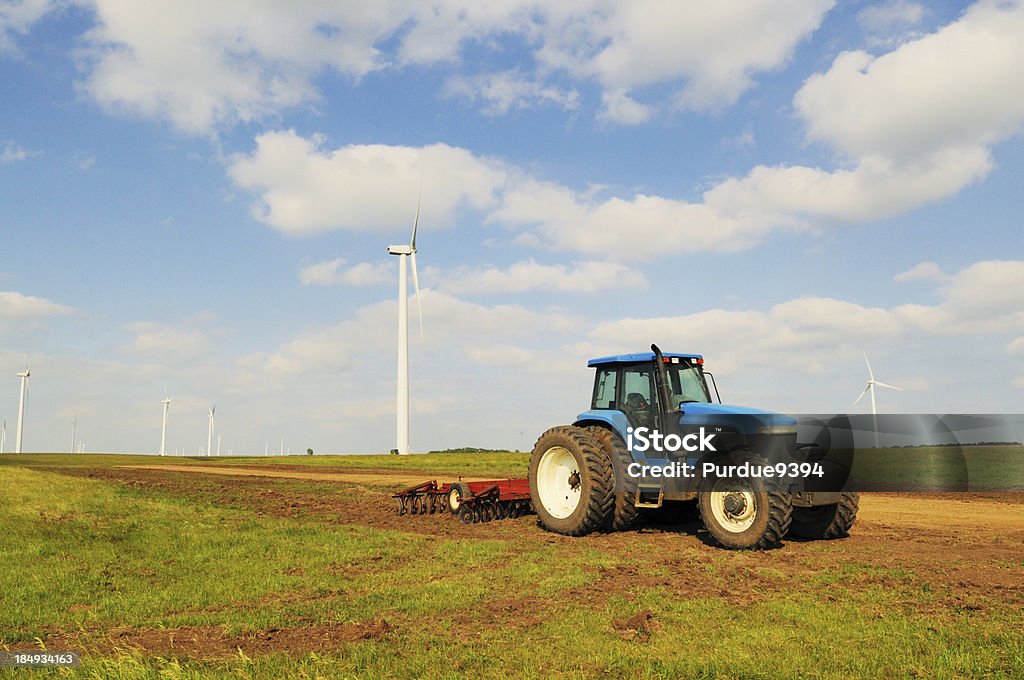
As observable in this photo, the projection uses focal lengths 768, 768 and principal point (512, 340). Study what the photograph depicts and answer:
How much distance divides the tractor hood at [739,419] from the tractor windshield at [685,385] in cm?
44

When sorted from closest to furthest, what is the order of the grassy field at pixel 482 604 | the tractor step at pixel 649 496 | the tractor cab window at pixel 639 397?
1. the grassy field at pixel 482 604
2. the tractor step at pixel 649 496
3. the tractor cab window at pixel 639 397

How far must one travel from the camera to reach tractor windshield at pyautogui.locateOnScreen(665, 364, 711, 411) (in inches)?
513

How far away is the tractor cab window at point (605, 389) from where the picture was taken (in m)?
14.0

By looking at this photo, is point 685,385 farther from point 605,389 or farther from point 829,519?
point 829,519

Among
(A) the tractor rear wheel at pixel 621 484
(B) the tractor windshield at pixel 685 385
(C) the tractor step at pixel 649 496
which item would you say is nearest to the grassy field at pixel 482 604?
(A) the tractor rear wheel at pixel 621 484

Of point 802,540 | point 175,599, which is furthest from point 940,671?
point 175,599

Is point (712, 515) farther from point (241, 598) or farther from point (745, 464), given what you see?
point (241, 598)

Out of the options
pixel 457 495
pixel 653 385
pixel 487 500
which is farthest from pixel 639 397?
pixel 457 495

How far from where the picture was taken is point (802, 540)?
1288cm

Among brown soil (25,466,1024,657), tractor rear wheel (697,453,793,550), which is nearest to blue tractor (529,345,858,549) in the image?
tractor rear wheel (697,453,793,550)

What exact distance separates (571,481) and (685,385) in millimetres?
2756

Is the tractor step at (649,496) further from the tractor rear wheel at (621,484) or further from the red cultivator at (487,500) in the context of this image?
the red cultivator at (487,500)

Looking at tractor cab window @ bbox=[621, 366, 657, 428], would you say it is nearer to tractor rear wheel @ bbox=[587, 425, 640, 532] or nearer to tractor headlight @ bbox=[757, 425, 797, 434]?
tractor rear wheel @ bbox=[587, 425, 640, 532]

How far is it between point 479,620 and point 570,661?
1.67 metres
